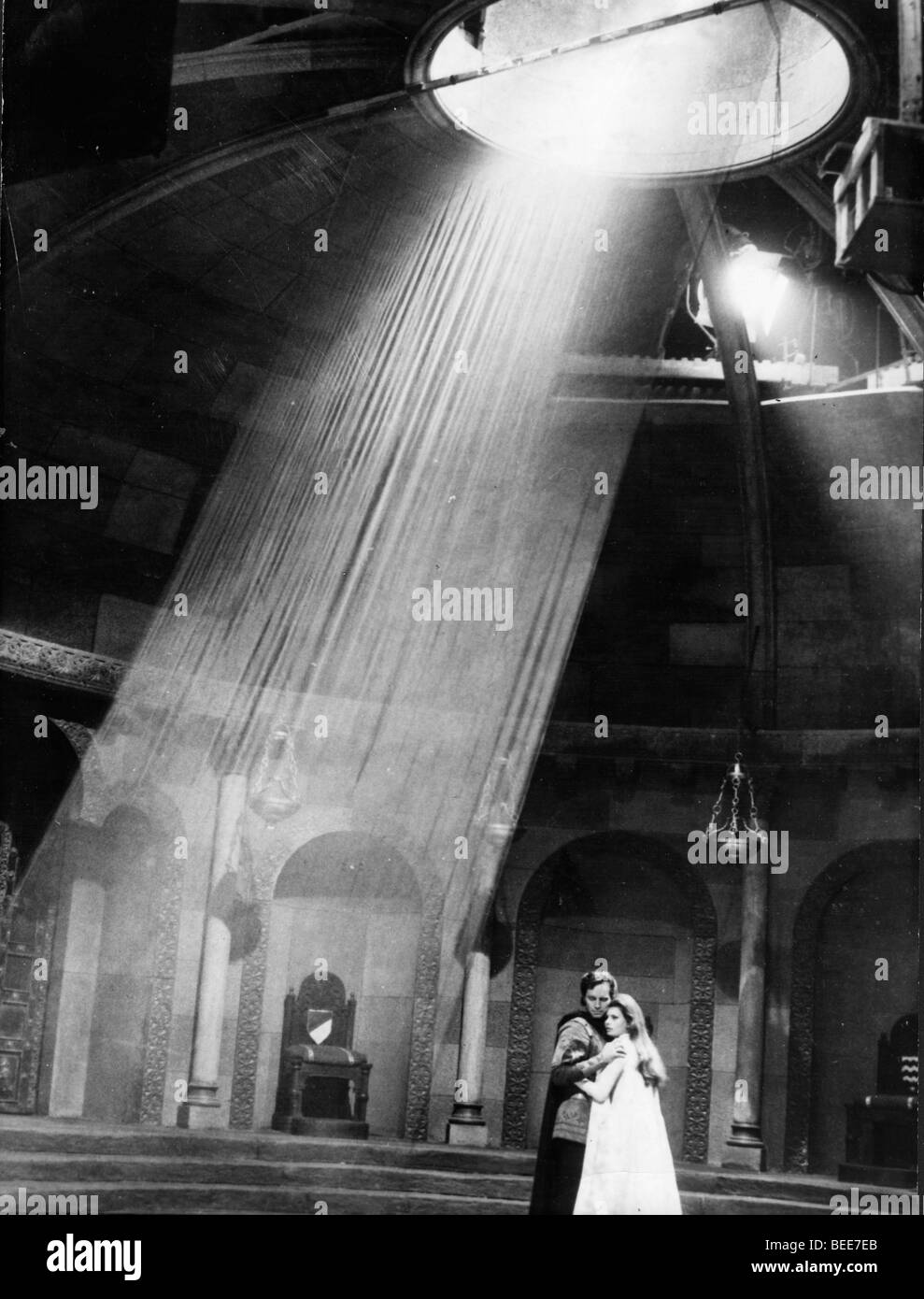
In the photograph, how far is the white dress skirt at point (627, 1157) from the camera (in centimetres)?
951

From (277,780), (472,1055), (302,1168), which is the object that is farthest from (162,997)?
(472,1055)

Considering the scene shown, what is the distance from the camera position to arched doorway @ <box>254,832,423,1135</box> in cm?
1511

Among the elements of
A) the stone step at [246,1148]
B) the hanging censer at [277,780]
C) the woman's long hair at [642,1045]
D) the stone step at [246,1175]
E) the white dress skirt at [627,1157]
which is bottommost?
the stone step at [246,1175]

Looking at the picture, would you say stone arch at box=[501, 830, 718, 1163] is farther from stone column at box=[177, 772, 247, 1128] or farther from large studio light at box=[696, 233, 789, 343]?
large studio light at box=[696, 233, 789, 343]

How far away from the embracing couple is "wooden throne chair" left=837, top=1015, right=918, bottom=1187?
15.4 ft

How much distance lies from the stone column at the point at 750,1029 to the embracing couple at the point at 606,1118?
4.75m

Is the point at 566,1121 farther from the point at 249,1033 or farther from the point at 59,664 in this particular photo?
the point at 59,664

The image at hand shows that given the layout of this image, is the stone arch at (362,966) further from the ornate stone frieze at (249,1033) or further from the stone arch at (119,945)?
the stone arch at (119,945)

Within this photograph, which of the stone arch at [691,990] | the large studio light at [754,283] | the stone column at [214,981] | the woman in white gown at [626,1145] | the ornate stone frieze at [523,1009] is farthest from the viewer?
the ornate stone frieze at [523,1009]

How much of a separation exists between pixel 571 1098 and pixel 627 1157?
1.63 ft

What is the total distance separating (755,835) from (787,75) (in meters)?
6.38

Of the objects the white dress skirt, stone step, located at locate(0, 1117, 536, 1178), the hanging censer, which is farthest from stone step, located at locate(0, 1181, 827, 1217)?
the hanging censer

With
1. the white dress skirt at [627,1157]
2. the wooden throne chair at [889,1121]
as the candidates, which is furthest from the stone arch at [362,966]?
the white dress skirt at [627,1157]

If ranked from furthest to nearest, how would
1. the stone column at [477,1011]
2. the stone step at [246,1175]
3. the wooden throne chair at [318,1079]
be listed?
the stone column at [477,1011] < the wooden throne chair at [318,1079] < the stone step at [246,1175]
